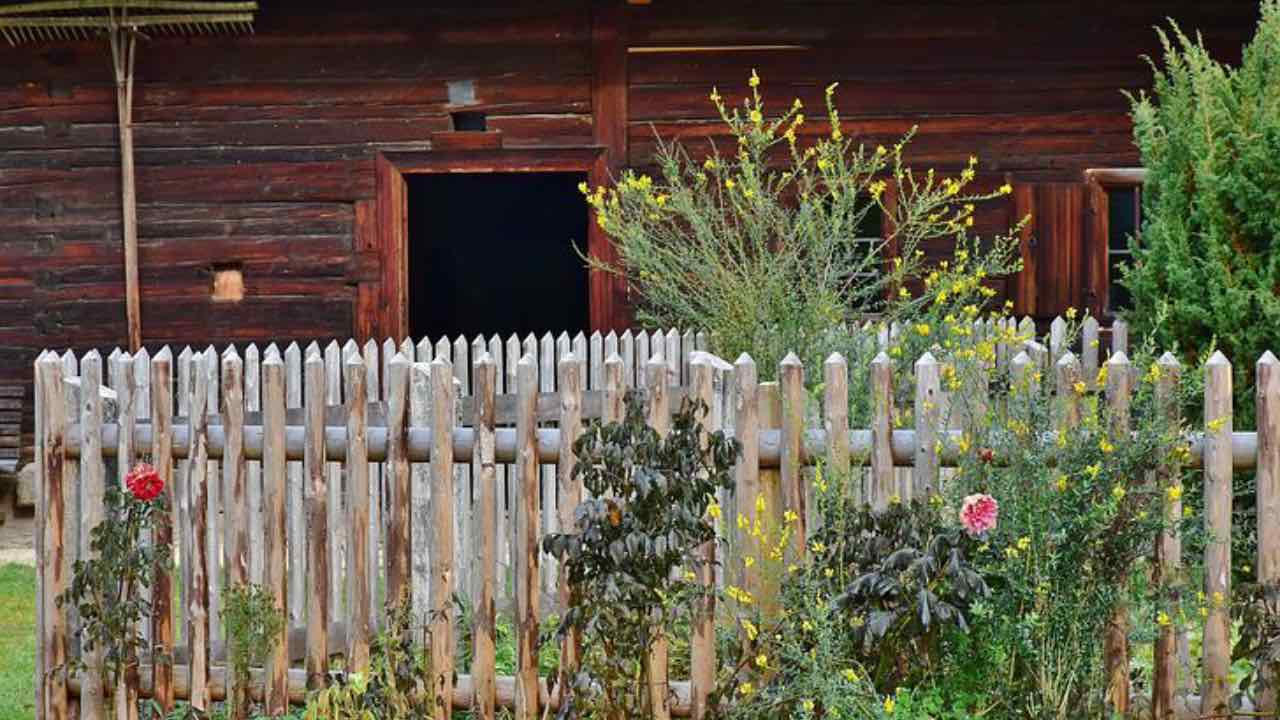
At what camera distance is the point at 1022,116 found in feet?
39.3

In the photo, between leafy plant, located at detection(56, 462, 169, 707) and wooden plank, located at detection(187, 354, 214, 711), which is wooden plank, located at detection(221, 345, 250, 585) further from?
leafy plant, located at detection(56, 462, 169, 707)

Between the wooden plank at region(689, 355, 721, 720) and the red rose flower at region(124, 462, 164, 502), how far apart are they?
1.79 metres

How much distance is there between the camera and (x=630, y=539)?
5238 millimetres

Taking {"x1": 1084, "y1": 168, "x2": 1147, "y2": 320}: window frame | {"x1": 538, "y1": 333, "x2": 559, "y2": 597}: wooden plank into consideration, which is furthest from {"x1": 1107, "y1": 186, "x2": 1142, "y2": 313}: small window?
{"x1": 538, "y1": 333, "x2": 559, "y2": 597}: wooden plank

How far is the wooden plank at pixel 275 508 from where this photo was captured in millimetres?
6000

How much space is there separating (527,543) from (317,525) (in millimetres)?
768

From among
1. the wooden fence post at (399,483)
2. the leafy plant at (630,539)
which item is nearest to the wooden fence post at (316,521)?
the wooden fence post at (399,483)

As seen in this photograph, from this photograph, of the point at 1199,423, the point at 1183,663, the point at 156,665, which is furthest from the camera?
the point at 1199,423

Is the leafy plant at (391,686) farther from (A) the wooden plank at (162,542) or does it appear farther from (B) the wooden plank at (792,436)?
(B) the wooden plank at (792,436)

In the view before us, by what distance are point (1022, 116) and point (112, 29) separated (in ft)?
20.1

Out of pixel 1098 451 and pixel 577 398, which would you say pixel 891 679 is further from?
pixel 577 398

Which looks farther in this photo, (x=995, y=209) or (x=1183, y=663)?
(x=995, y=209)

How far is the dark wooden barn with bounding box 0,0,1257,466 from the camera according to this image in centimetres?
1191

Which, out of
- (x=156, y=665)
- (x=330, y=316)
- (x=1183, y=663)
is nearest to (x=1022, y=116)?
(x=330, y=316)
